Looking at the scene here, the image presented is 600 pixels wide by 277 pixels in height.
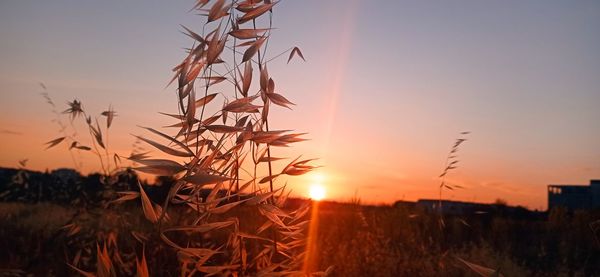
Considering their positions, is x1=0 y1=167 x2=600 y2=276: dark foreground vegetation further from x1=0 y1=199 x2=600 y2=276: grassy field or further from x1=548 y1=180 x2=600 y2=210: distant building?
x1=548 y1=180 x2=600 y2=210: distant building

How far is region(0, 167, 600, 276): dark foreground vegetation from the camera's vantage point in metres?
3.79

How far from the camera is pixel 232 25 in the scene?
148 cm

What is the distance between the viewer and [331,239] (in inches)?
282

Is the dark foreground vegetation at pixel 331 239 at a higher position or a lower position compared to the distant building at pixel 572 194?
lower

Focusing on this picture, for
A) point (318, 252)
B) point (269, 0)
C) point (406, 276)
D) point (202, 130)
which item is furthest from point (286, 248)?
point (318, 252)

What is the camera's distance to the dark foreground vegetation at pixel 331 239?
12.4 feet

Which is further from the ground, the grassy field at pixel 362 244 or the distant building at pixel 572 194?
the distant building at pixel 572 194

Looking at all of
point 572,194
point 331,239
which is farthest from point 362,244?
point 572,194

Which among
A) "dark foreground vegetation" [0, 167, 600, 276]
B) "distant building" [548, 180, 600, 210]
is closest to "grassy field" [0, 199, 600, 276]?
"dark foreground vegetation" [0, 167, 600, 276]

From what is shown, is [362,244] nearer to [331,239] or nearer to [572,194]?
[331,239]

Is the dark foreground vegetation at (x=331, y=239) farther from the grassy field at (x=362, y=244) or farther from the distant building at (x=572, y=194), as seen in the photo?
the distant building at (x=572, y=194)

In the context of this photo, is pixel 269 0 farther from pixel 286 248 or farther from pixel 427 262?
pixel 427 262

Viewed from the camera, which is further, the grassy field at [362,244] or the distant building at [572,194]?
the distant building at [572,194]

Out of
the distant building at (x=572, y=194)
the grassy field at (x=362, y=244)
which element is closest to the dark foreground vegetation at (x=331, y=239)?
the grassy field at (x=362, y=244)
